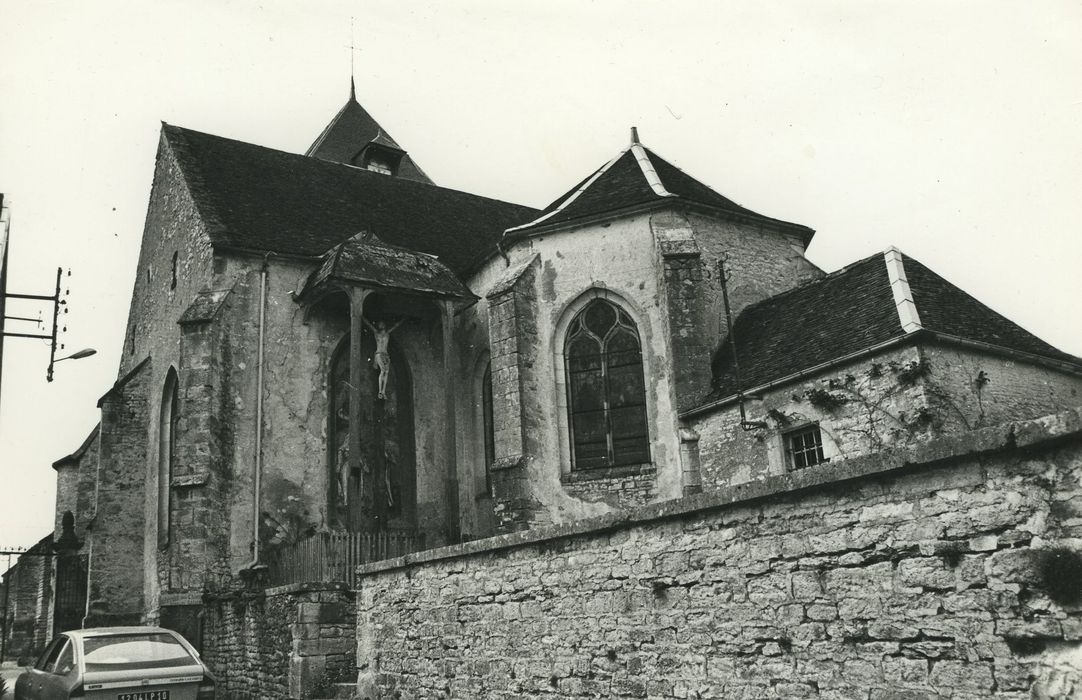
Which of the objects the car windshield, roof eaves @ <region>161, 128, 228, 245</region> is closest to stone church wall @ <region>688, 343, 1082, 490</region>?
the car windshield

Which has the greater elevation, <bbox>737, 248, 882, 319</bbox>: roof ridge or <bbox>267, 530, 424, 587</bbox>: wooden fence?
<bbox>737, 248, 882, 319</bbox>: roof ridge

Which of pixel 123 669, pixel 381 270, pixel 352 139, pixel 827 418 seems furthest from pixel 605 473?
pixel 352 139

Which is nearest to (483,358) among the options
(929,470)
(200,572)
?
(200,572)

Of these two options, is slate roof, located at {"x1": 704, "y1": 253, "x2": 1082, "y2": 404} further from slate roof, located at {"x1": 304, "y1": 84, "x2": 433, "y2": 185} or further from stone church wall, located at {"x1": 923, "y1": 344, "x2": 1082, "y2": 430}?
slate roof, located at {"x1": 304, "y1": 84, "x2": 433, "y2": 185}

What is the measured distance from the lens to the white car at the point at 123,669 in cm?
909

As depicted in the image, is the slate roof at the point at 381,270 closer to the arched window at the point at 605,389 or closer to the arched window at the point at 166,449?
the arched window at the point at 605,389

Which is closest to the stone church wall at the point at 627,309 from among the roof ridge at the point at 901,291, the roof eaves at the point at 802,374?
the roof eaves at the point at 802,374

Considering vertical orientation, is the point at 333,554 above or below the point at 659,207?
below

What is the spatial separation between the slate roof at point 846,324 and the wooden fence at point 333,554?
5.48m

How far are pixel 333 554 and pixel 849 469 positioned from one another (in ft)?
33.8

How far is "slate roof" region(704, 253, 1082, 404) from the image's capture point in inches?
472

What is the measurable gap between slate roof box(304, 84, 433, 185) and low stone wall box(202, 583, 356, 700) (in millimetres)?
18224

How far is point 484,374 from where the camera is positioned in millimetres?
17469

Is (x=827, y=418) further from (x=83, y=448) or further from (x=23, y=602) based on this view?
(x=23, y=602)
